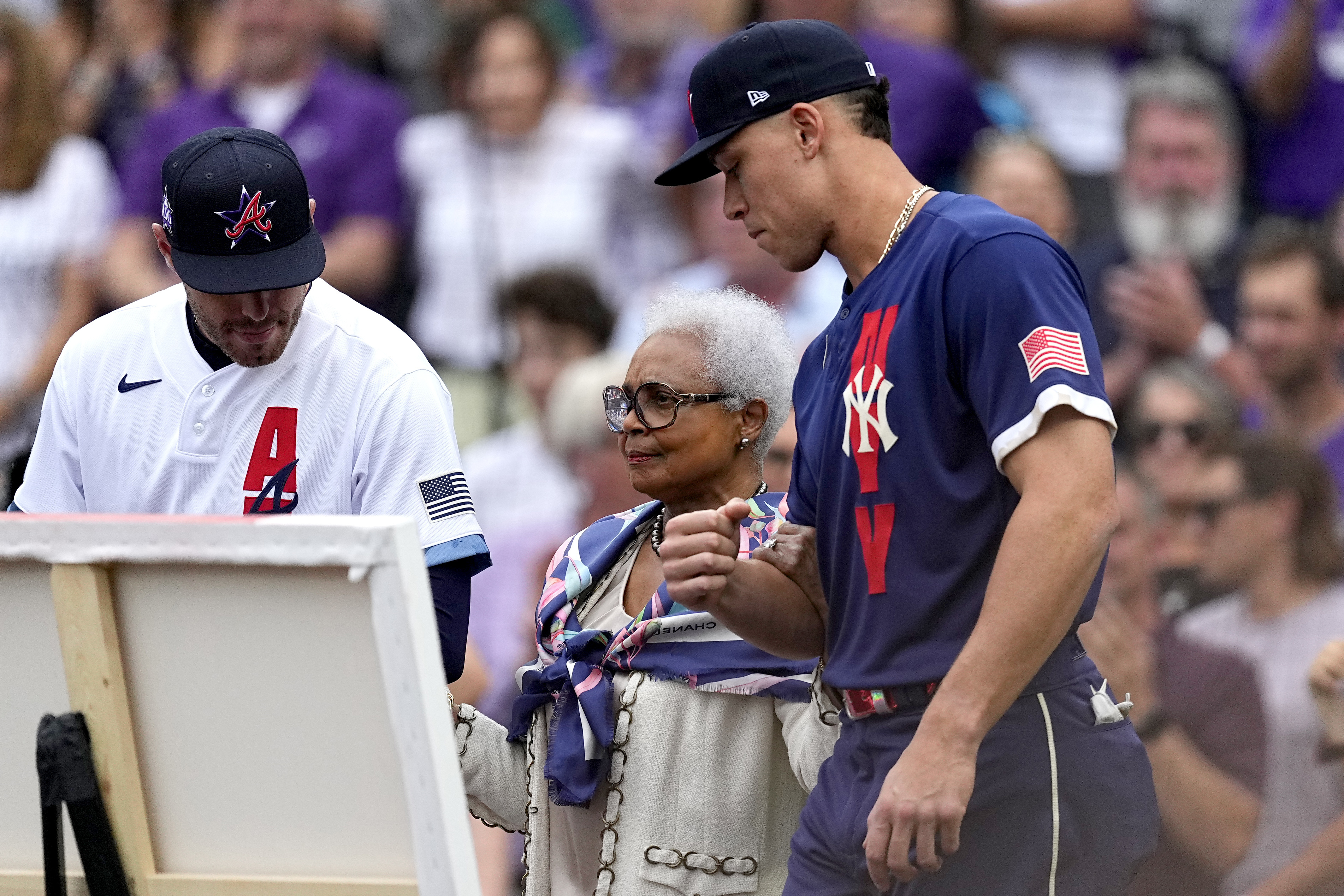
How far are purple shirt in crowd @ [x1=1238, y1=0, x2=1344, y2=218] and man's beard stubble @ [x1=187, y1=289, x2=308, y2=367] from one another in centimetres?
423

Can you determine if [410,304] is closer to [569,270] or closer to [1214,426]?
[569,270]

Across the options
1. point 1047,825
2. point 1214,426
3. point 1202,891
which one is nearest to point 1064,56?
point 1214,426

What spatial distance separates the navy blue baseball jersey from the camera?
249cm

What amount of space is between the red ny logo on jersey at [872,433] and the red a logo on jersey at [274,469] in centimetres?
98

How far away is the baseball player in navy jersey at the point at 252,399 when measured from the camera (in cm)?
287

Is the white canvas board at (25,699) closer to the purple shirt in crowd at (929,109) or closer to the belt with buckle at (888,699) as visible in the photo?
the belt with buckle at (888,699)

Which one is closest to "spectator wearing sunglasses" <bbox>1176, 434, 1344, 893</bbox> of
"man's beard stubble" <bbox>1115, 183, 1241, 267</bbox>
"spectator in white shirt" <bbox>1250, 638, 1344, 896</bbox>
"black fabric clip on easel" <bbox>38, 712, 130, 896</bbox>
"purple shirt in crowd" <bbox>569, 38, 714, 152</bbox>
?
"spectator in white shirt" <bbox>1250, 638, 1344, 896</bbox>

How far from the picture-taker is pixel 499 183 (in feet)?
22.2

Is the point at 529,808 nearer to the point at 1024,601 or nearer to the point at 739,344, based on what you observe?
the point at 739,344

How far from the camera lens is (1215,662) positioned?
5.06m

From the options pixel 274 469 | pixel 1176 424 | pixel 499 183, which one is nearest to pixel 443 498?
pixel 274 469

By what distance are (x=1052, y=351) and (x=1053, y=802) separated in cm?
70

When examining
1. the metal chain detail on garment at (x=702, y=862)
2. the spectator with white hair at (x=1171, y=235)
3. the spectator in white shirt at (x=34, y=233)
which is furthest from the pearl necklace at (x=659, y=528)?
the spectator in white shirt at (x=34, y=233)

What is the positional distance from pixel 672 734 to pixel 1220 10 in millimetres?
4379
